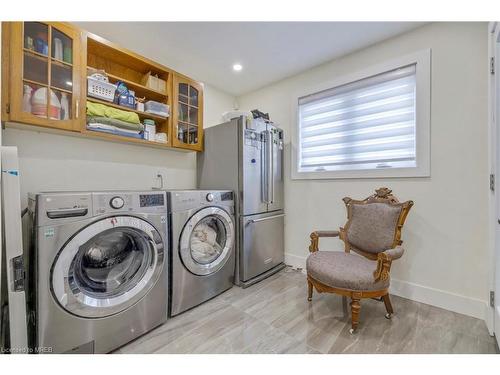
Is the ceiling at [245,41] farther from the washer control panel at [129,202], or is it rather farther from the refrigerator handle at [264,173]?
the washer control panel at [129,202]

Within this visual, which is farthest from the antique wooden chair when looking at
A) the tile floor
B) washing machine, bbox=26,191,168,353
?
washing machine, bbox=26,191,168,353

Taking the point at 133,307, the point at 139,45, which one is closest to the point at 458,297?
the point at 133,307

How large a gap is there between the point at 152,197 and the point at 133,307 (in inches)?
29.5

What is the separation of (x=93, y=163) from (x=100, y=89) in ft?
2.19

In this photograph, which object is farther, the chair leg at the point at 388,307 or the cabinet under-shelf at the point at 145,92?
the cabinet under-shelf at the point at 145,92

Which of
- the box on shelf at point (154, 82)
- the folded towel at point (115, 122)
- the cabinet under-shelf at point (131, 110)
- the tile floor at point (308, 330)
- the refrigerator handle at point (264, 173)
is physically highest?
the box on shelf at point (154, 82)

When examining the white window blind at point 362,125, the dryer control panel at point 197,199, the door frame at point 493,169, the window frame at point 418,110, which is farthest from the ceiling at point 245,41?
the dryer control panel at point 197,199

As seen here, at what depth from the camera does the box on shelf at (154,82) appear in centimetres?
213

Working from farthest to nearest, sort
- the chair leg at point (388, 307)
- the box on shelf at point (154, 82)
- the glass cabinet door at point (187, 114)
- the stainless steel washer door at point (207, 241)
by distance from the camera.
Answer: the glass cabinet door at point (187, 114) → the box on shelf at point (154, 82) → the stainless steel washer door at point (207, 241) → the chair leg at point (388, 307)

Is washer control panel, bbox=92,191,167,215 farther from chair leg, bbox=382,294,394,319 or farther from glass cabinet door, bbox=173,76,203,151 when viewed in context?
chair leg, bbox=382,294,394,319

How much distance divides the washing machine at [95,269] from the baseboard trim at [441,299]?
2.09 m

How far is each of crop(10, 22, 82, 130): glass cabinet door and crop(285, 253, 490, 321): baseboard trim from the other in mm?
3075

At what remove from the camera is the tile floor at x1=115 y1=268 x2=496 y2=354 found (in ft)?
4.50
